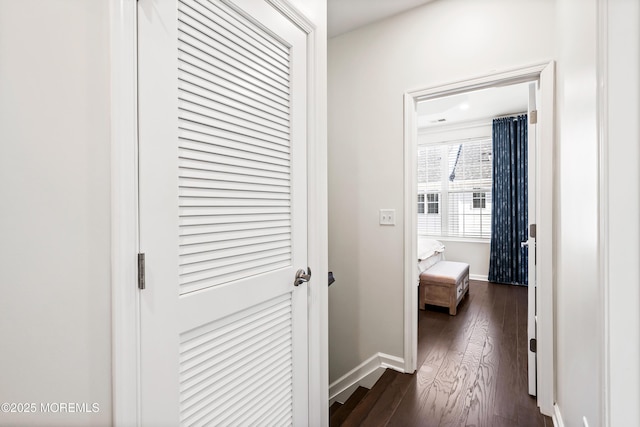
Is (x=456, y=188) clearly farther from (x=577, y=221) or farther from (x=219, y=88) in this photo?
(x=219, y=88)

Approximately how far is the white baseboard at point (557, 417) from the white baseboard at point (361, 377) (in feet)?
3.08

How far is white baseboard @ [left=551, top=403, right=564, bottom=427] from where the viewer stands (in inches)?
63.7

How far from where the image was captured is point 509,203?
15.8 ft

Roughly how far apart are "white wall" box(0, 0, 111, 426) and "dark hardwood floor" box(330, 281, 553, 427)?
1.54 m

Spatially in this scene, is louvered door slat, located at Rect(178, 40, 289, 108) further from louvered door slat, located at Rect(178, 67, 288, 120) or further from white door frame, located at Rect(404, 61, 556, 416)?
white door frame, located at Rect(404, 61, 556, 416)

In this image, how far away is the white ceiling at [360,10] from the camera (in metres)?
2.15

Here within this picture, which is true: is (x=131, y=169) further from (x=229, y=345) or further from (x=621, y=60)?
(x=621, y=60)

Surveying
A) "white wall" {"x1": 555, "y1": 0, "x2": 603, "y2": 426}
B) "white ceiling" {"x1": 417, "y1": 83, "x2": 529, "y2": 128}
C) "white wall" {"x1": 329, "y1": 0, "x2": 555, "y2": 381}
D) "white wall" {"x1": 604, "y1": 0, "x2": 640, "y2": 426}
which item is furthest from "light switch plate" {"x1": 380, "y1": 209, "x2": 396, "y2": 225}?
"white ceiling" {"x1": 417, "y1": 83, "x2": 529, "y2": 128}

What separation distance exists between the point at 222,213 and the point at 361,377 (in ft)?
6.36

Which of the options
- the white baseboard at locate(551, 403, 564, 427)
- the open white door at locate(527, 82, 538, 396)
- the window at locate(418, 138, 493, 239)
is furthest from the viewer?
the window at locate(418, 138, 493, 239)

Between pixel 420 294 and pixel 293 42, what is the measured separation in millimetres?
3250

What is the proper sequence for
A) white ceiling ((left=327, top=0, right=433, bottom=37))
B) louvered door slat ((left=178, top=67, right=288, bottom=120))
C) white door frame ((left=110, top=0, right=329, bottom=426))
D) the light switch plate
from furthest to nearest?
1. the light switch plate
2. white ceiling ((left=327, top=0, right=433, bottom=37))
3. louvered door slat ((left=178, top=67, right=288, bottom=120))
4. white door frame ((left=110, top=0, right=329, bottom=426))

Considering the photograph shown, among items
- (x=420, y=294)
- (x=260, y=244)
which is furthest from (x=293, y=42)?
(x=420, y=294)

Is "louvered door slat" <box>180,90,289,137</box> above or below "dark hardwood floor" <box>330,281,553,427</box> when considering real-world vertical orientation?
above
